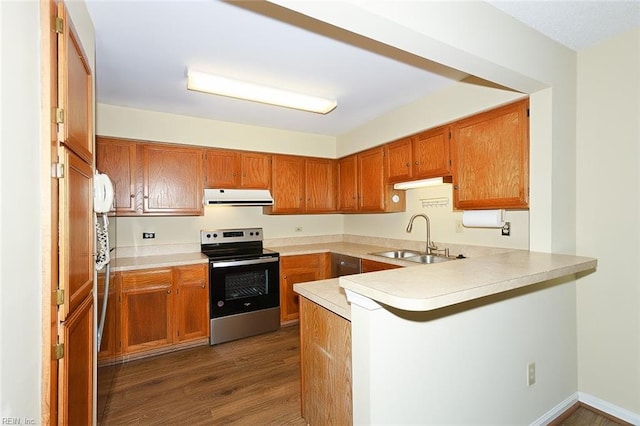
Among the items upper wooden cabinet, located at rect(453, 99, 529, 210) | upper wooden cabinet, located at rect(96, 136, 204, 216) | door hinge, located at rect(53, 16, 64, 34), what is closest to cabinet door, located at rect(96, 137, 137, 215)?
upper wooden cabinet, located at rect(96, 136, 204, 216)

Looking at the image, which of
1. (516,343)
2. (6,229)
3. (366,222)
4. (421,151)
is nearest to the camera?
(6,229)

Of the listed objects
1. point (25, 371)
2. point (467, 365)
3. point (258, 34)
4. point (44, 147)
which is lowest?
point (467, 365)

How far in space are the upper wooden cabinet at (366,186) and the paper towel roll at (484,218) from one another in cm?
101

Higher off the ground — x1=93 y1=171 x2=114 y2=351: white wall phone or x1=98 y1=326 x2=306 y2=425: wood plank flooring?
x1=93 y1=171 x2=114 y2=351: white wall phone

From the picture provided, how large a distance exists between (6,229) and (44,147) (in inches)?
13.7

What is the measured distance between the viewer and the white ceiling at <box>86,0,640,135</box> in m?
1.64

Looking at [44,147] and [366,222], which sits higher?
[44,147]

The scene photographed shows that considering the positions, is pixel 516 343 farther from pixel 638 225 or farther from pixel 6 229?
pixel 6 229

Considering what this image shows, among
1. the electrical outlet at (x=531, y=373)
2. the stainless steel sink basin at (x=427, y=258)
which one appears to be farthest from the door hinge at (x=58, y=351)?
the stainless steel sink basin at (x=427, y=258)

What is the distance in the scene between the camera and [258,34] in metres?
1.84

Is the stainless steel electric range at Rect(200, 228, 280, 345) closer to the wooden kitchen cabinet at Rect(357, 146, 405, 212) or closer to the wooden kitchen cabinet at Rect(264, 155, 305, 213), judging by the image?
the wooden kitchen cabinet at Rect(264, 155, 305, 213)

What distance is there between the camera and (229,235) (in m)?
3.76

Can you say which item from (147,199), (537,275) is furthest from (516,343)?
(147,199)

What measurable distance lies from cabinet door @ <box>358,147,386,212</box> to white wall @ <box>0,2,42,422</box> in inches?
118
